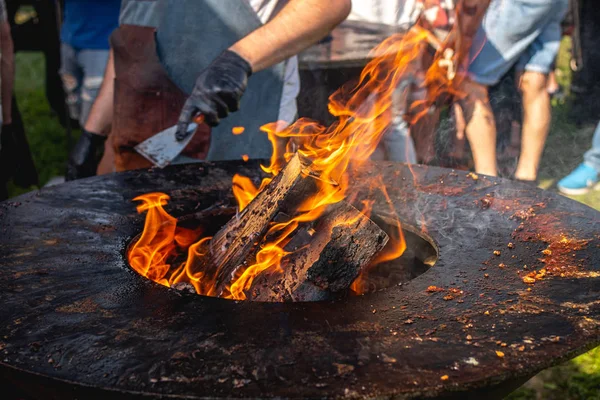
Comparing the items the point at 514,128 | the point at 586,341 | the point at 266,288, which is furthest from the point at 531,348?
the point at 514,128

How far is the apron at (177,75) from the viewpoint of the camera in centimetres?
276

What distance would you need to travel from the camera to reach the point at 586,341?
1.35 meters

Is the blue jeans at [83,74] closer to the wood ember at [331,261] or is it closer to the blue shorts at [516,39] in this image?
the blue shorts at [516,39]

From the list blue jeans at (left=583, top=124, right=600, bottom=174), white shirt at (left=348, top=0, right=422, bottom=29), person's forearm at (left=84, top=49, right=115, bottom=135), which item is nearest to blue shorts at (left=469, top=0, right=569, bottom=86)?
white shirt at (left=348, top=0, right=422, bottom=29)

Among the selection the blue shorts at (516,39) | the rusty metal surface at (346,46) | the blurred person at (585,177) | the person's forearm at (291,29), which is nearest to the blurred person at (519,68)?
the blue shorts at (516,39)

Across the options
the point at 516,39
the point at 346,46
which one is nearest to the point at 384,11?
the point at 346,46

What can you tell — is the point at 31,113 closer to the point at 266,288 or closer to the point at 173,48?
the point at 173,48

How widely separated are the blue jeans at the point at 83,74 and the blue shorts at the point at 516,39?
3122 millimetres

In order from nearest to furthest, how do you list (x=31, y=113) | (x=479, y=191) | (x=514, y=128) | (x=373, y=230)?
(x=373, y=230) < (x=479, y=191) < (x=514, y=128) < (x=31, y=113)

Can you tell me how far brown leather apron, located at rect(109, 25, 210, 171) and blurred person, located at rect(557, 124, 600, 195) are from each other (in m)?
3.75

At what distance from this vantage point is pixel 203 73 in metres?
2.37

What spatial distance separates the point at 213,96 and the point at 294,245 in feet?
2.33

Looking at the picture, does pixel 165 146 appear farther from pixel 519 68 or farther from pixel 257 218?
pixel 519 68

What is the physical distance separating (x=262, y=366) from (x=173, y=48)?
7.36 ft
